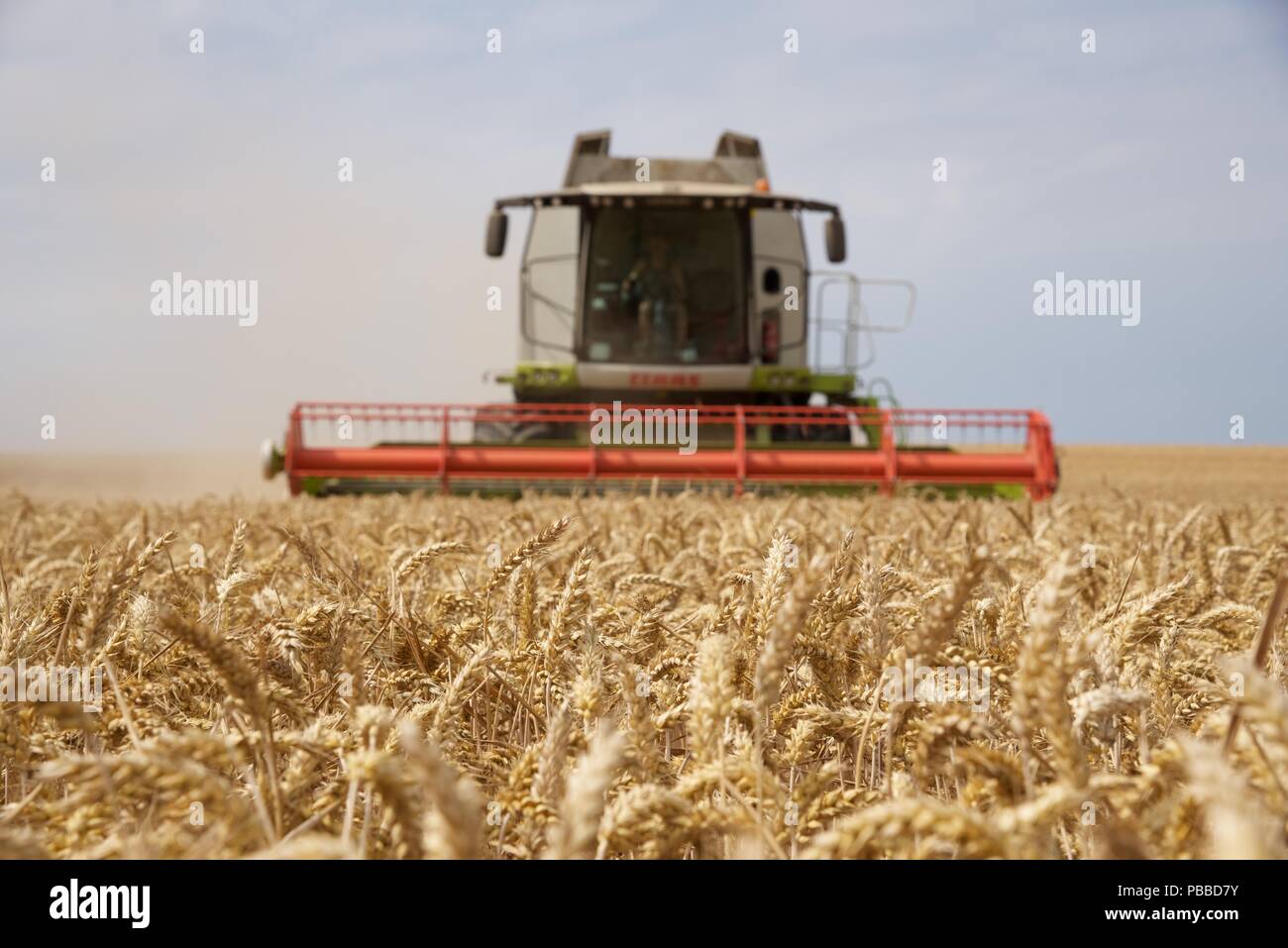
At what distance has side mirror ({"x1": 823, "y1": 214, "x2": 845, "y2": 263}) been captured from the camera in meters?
9.95

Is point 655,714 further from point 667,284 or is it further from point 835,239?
point 667,284

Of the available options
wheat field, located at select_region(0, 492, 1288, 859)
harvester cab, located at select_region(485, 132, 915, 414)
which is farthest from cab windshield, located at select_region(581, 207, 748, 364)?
wheat field, located at select_region(0, 492, 1288, 859)

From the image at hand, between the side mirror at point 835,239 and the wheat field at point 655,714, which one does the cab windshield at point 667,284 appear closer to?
→ the side mirror at point 835,239

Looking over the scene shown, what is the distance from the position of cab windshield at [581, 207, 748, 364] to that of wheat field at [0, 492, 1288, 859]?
819 cm

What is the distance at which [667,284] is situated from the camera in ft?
34.5

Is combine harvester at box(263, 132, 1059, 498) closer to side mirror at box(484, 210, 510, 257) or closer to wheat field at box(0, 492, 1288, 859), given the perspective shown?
side mirror at box(484, 210, 510, 257)

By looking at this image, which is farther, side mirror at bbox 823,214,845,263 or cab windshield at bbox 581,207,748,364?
cab windshield at bbox 581,207,748,364

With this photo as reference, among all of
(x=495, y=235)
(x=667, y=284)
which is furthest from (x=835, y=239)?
(x=495, y=235)

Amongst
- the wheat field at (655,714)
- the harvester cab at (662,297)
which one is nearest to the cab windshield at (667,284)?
the harvester cab at (662,297)

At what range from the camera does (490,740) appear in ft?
4.41

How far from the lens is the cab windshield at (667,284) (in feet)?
34.3

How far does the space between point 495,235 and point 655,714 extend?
9136 mm

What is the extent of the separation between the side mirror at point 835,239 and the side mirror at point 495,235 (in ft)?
10.4
